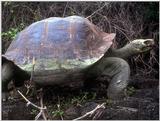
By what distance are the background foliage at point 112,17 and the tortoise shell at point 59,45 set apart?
1.11 metres

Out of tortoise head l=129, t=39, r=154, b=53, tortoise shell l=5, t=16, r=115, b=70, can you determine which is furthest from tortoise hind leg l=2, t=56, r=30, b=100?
tortoise head l=129, t=39, r=154, b=53

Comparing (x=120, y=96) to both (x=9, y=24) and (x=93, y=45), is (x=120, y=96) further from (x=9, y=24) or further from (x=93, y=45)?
(x=9, y=24)

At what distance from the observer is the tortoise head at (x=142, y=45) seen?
3.91 meters

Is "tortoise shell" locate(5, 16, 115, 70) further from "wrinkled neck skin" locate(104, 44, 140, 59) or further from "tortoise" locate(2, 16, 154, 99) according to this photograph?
"wrinkled neck skin" locate(104, 44, 140, 59)

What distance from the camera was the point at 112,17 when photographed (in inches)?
207

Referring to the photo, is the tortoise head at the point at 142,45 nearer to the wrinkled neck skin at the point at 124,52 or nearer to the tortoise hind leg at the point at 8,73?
the wrinkled neck skin at the point at 124,52

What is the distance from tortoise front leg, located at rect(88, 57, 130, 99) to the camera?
138 inches

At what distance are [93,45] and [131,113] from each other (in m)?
0.90

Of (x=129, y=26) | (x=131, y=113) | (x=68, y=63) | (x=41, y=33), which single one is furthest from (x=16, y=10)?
(x=131, y=113)

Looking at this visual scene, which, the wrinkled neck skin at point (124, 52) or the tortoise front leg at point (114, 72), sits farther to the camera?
the wrinkled neck skin at point (124, 52)

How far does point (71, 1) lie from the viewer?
17.9ft

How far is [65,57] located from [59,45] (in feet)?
0.48

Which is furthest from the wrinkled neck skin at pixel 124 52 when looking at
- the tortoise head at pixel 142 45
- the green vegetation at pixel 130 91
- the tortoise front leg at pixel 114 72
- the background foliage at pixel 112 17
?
the background foliage at pixel 112 17

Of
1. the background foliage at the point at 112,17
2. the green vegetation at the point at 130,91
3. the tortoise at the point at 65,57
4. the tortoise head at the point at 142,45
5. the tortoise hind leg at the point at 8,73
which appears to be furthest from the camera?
the background foliage at the point at 112,17
